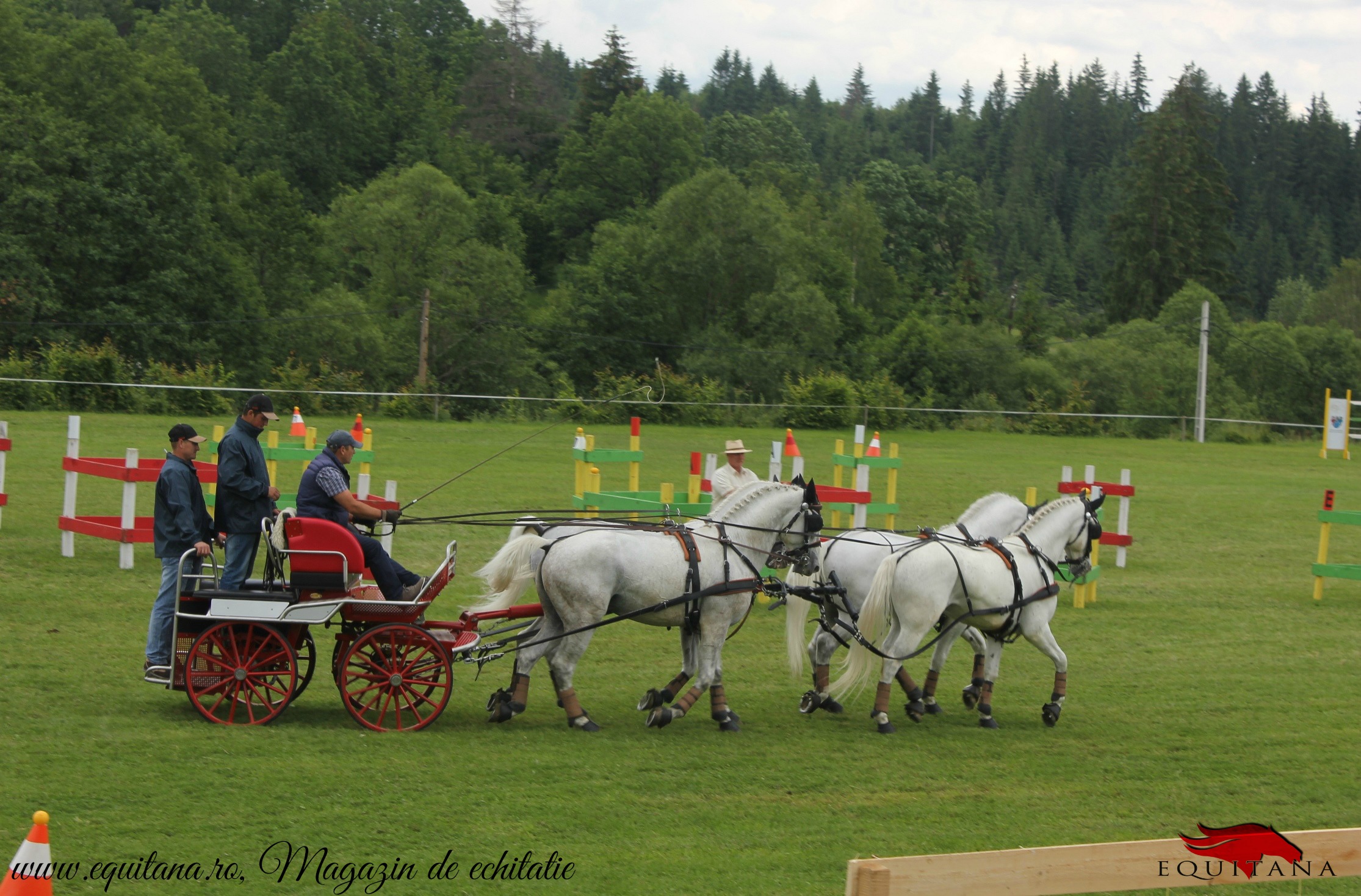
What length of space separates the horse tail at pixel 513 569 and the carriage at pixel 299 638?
1.23ft

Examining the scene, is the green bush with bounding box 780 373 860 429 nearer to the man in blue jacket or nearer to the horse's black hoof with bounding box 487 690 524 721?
the horse's black hoof with bounding box 487 690 524 721

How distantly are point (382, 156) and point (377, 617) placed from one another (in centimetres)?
7357

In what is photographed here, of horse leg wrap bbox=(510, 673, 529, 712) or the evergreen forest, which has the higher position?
the evergreen forest

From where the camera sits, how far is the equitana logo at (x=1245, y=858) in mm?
4289

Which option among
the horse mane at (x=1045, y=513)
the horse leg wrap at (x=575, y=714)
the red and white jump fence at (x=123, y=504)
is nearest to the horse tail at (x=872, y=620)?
the horse mane at (x=1045, y=513)

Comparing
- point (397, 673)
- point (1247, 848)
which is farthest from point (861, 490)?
point (1247, 848)

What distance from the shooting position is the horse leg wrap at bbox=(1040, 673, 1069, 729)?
884 cm

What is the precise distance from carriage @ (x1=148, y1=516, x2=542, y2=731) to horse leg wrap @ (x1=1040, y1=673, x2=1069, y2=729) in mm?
4176

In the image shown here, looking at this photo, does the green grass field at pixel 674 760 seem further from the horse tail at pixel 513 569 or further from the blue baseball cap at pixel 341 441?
the blue baseball cap at pixel 341 441

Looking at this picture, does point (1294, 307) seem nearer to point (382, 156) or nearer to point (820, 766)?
point (382, 156)

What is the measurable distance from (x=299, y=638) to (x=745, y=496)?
3.17m

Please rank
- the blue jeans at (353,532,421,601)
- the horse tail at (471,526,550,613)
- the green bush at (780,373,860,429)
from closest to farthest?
the blue jeans at (353,532,421,601) → the horse tail at (471,526,550,613) → the green bush at (780,373,860,429)

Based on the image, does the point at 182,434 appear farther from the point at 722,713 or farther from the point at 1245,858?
the point at 1245,858

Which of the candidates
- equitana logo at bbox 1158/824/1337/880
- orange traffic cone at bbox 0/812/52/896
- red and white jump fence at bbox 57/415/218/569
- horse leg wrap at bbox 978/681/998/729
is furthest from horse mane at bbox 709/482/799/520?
red and white jump fence at bbox 57/415/218/569
